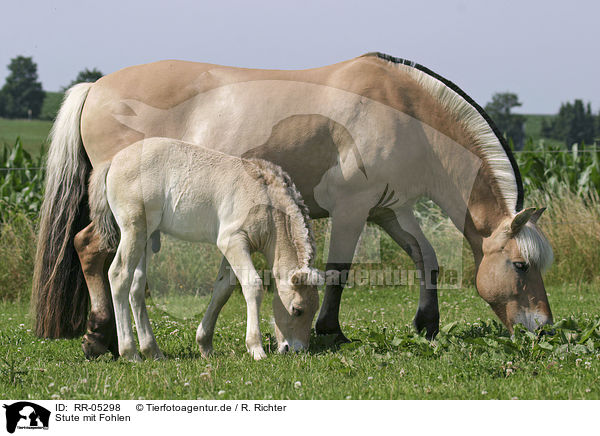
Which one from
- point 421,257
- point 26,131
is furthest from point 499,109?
point 421,257

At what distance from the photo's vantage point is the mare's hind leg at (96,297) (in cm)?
565

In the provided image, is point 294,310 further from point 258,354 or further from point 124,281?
point 124,281

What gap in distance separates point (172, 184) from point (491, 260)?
9.68 feet

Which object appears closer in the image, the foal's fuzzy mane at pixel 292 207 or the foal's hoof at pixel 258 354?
the foal's hoof at pixel 258 354

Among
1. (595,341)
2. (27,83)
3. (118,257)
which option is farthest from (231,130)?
(27,83)

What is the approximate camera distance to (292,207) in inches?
→ 215

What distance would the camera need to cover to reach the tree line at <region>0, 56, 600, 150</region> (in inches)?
2490

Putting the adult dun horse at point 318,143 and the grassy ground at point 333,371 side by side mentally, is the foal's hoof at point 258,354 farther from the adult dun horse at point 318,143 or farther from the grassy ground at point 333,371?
the adult dun horse at point 318,143

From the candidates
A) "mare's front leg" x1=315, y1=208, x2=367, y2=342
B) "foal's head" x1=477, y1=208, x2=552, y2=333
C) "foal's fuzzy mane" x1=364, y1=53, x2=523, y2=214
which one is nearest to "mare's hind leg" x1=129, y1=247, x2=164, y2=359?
"mare's front leg" x1=315, y1=208, x2=367, y2=342

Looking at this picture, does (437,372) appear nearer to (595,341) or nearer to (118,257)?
(595,341)

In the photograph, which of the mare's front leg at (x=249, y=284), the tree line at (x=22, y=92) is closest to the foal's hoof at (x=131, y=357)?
the mare's front leg at (x=249, y=284)

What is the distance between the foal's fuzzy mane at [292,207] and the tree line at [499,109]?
2386 inches

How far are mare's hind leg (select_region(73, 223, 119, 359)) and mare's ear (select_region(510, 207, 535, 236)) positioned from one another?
358 centimetres

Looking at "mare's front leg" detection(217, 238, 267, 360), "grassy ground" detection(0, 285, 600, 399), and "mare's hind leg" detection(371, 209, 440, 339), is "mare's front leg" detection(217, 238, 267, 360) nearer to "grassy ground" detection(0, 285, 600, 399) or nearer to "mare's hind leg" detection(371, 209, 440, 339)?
"grassy ground" detection(0, 285, 600, 399)
